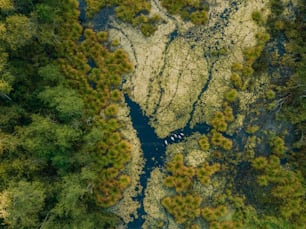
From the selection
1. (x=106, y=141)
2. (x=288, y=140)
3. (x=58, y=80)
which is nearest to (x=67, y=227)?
(x=106, y=141)

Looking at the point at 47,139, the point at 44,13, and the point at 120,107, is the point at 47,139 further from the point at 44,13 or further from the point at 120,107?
the point at 44,13

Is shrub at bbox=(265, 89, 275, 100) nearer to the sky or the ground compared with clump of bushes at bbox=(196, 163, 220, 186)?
nearer to the sky

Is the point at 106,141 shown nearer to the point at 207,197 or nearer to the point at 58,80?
the point at 58,80

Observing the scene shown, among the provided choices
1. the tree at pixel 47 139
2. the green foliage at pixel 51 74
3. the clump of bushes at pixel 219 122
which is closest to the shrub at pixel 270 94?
the clump of bushes at pixel 219 122

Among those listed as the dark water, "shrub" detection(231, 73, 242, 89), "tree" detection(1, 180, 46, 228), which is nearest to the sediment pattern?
the dark water

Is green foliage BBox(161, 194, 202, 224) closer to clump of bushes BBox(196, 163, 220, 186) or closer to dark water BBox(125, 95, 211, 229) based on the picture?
clump of bushes BBox(196, 163, 220, 186)

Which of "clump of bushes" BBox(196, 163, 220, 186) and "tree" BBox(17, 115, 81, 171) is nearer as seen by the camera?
"tree" BBox(17, 115, 81, 171)
